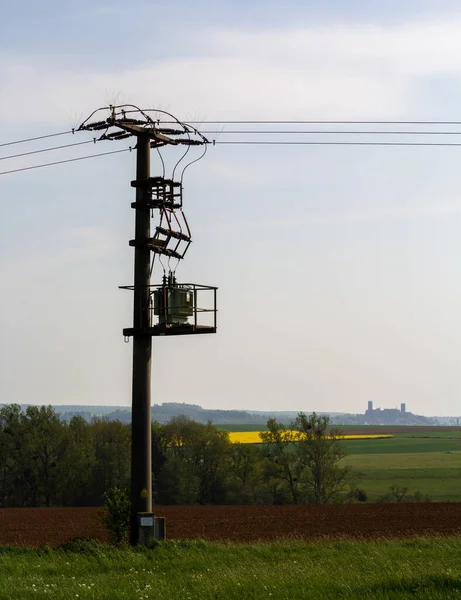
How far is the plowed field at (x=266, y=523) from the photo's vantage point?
31312mm

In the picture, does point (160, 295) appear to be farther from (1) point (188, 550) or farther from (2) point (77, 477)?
(2) point (77, 477)

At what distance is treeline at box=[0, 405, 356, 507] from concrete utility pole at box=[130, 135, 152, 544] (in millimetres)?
48263

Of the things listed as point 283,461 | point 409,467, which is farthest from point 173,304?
point 409,467

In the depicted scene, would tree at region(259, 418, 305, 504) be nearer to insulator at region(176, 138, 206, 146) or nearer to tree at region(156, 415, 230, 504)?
tree at region(156, 415, 230, 504)

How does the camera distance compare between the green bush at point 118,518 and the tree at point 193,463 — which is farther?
the tree at point 193,463

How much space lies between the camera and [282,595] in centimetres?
1639

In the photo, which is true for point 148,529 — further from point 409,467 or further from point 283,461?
point 409,467

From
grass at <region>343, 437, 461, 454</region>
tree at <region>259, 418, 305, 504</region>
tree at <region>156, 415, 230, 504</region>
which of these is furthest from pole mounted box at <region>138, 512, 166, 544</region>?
grass at <region>343, 437, 461, 454</region>

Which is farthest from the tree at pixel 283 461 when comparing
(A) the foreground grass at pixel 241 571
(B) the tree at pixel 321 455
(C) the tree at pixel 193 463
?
(A) the foreground grass at pixel 241 571

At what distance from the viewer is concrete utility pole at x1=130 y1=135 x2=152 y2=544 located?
25.3 m

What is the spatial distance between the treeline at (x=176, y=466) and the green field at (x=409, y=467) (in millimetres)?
8815

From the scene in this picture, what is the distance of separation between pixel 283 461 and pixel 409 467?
60.7 m

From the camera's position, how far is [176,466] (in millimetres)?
75875

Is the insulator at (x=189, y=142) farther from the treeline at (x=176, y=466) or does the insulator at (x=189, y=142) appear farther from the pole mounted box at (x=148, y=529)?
the treeline at (x=176, y=466)
